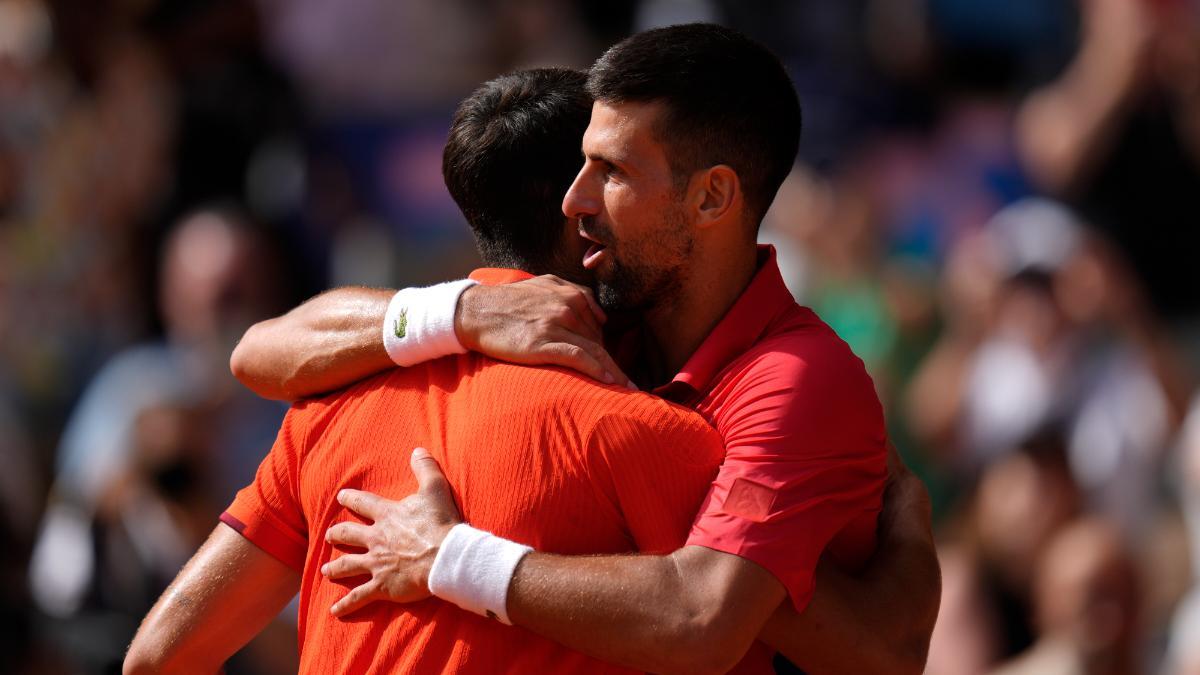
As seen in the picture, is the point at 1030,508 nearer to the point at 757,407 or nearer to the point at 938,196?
the point at 938,196

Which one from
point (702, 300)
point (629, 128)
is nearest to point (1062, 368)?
point (702, 300)

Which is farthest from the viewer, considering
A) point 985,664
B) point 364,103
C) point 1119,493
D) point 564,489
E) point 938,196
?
point 364,103

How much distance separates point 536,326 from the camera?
271 cm

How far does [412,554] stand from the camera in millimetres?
2613

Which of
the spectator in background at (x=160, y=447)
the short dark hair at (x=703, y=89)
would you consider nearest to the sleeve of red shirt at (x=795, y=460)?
the short dark hair at (x=703, y=89)

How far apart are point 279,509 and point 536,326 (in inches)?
24.6

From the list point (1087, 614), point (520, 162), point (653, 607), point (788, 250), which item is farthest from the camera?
point (788, 250)

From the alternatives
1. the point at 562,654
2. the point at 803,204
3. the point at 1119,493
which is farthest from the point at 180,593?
the point at 803,204

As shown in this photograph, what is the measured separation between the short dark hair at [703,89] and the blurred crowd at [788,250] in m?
2.99

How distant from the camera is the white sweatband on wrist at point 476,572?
99.4 inches

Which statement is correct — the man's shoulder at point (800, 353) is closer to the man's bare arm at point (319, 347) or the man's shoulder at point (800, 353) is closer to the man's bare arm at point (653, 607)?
the man's bare arm at point (653, 607)

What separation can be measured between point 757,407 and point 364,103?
5.35 metres

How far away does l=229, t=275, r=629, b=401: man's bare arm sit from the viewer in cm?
270

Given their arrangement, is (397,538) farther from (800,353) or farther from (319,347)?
(800,353)
